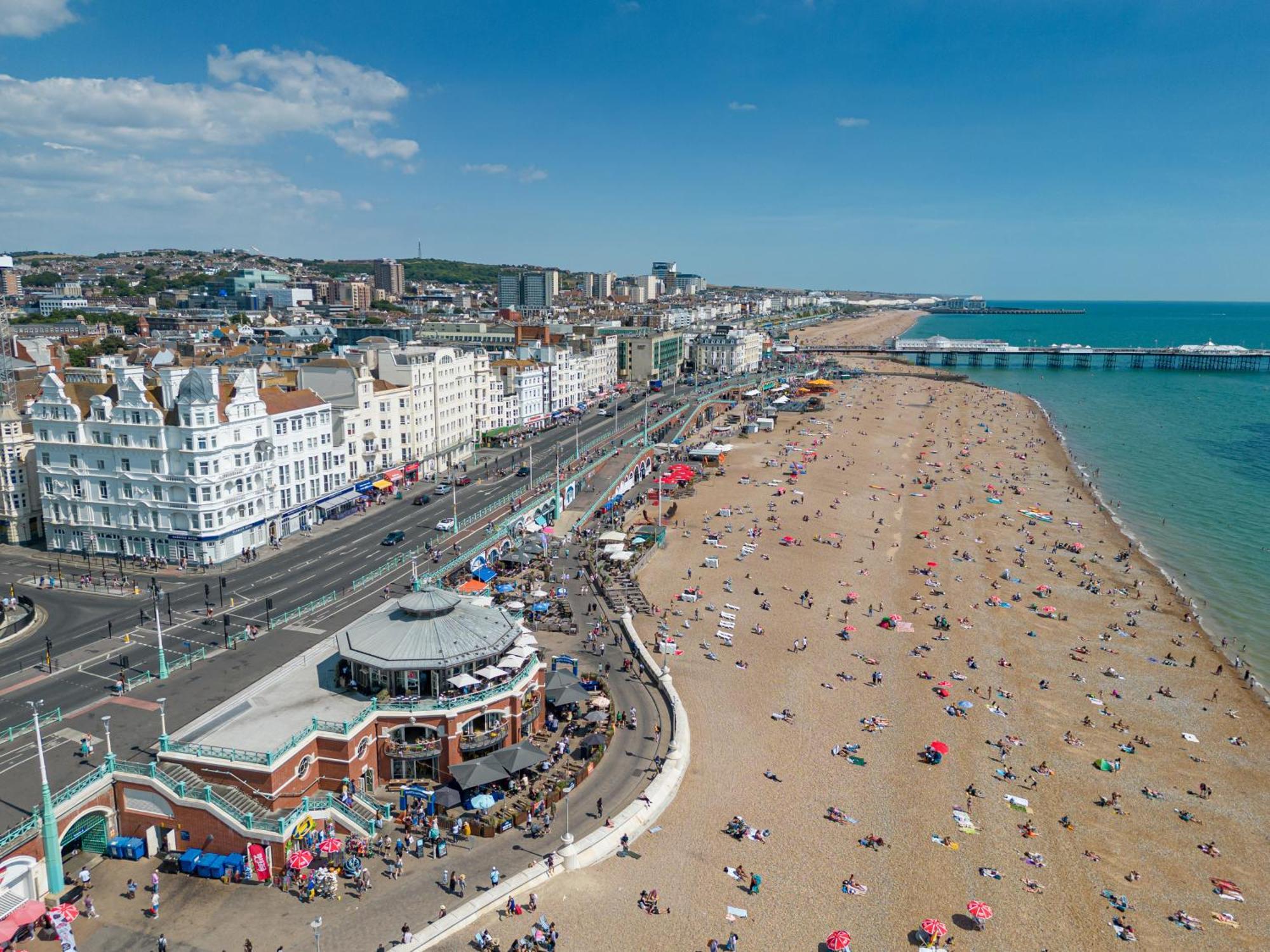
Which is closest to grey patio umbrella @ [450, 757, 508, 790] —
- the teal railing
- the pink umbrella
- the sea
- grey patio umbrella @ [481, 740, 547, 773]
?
grey patio umbrella @ [481, 740, 547, 773]

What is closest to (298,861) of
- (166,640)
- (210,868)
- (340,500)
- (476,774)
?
(210,868)

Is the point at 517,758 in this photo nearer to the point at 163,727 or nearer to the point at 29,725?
the point at 163,727

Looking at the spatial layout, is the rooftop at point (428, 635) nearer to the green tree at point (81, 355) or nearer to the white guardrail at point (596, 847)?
the white guardrail at point (596, 847)

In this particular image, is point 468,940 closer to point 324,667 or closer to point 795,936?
point 795,936

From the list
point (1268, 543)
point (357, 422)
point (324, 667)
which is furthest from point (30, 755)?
point (1268, 543)

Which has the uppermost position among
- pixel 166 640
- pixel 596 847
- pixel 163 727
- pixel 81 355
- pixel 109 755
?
pixel 81 355

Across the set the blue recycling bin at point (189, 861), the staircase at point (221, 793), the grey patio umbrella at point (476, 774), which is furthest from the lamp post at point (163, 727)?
the grey patio umbrella at point (476, 774)
